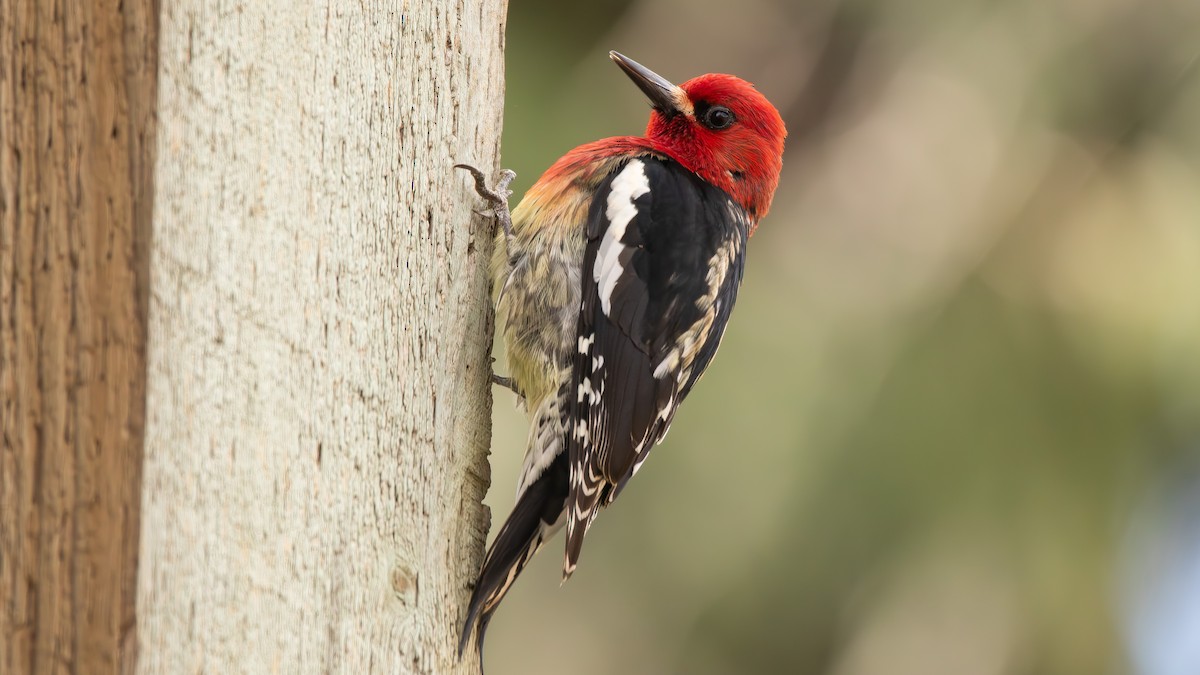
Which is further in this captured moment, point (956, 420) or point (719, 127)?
point (956, 420)

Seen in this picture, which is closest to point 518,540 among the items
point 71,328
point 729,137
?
point 71,328

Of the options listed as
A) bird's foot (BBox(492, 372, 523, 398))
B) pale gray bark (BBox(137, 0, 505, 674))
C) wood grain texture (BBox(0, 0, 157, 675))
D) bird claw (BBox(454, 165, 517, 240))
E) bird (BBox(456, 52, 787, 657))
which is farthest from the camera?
bird's foot (BBox(492, 372, 523, 398))

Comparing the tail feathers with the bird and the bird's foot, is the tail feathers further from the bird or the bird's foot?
the bird's foot

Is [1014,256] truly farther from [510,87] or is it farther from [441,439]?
[441,439]

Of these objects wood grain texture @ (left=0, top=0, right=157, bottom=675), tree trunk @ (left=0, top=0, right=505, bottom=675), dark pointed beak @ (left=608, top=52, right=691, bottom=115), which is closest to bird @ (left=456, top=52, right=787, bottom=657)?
dark pointed beak @ (left=608, top=52, right=691, bottom=115)

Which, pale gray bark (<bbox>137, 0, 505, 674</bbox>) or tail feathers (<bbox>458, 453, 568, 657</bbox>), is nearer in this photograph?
pale gray bark (<bbox>137, 0, 505, 674</bbox>)

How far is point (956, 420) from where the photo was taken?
4.32 meters

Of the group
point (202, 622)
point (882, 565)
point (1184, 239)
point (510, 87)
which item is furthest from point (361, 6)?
point (1184, 239)

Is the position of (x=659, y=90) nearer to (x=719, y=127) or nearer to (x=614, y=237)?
(x=719, y=127)

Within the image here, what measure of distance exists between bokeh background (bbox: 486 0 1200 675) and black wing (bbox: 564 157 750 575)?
1.09 meters

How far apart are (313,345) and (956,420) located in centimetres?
308

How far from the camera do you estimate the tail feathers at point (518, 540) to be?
7.00 feet

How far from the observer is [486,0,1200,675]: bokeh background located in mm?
4125

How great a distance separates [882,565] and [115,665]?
3.31m
